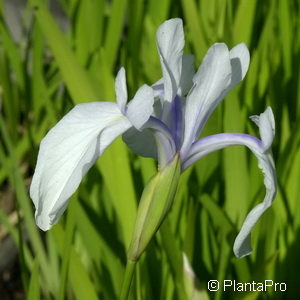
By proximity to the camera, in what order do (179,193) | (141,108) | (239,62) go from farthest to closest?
(179,193), (239,62), (141,108)

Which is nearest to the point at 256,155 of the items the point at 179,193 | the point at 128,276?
the point at 128,276

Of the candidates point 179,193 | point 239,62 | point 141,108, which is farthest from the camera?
point 179,193

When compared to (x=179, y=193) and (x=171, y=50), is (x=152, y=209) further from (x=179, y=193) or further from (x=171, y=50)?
(x=179, y=193)

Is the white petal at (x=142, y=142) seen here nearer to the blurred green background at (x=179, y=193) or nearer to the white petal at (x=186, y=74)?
the white petal at (x=186, y=74)

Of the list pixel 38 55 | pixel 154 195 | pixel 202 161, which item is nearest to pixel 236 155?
pixel 202 161

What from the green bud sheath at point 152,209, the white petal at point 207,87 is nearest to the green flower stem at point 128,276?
the green bud sheath at point 152,209

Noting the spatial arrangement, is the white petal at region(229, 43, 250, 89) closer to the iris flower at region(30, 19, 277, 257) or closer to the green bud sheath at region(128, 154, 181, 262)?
the iris flower at region(30, 19, 277, 257)

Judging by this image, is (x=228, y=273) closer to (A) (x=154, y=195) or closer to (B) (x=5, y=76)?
(A) (x=154, y=195)
